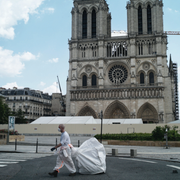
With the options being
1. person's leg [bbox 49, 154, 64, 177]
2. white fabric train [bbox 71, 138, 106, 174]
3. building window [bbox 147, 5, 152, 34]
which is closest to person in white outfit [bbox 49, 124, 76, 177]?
person's leg [bbox 49, 154, 64, 177]

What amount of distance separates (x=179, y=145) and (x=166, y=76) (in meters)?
31.4

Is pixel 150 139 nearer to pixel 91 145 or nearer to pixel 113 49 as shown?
pixel 91 145

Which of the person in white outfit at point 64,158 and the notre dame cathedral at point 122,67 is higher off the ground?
the notre dame cathedral at point 122,67

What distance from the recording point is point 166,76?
50.3 metres

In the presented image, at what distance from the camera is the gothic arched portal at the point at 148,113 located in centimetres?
4891

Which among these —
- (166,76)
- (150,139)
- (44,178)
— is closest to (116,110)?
(166,76)

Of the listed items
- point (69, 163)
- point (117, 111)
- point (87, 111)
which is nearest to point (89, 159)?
point (69, 163)

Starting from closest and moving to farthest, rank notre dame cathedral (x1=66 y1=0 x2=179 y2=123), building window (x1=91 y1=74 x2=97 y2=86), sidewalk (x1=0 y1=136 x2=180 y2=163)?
sidewalk (x1=0 y1=136 x2=180 y2=163) → notre dame cathedral (x1=66 y1=0 x2=179 y2=123) → building window (x1=91 y1=74 x2=97 y2=86)

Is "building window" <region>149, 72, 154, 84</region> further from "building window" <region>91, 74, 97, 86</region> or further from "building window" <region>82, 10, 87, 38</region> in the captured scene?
Result: "building window" <region>82, 10, 87, 38</region>

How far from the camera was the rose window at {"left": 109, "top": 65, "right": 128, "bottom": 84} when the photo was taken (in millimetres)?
52628

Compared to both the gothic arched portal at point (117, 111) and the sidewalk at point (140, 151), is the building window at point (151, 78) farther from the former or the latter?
the sidewalk at point (140, 151)

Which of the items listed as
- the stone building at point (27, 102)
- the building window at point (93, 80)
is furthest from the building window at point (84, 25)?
the stone building at point (27, 102)

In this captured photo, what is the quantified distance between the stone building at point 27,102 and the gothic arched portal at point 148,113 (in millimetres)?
28076

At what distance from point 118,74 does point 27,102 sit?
80.0 feet
